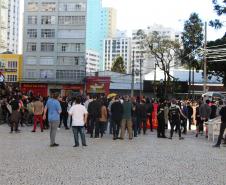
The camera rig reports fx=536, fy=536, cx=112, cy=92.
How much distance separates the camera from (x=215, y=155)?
54.3ft

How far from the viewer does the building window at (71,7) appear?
99.9 m

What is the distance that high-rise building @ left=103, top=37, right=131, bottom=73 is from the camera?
13275 centimetres

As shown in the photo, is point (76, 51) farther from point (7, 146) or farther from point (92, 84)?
point (7, 146)

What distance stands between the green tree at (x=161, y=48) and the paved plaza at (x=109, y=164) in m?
49.8

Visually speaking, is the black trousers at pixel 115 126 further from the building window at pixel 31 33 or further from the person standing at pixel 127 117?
the building window at pixel 31 33

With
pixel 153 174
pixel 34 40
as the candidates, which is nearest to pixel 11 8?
pixel 34 40

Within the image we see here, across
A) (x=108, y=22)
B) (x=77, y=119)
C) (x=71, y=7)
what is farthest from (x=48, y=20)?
(x=77, y=119)

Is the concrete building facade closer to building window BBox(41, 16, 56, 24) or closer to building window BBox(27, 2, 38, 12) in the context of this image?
building window BBox(41, 16, 56, 24)

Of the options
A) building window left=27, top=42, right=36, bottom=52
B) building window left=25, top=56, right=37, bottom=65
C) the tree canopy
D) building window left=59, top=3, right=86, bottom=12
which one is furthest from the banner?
building window left=27, top=42, right=36, bottom=52

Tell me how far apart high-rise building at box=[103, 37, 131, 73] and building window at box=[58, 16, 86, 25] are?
31145 mm

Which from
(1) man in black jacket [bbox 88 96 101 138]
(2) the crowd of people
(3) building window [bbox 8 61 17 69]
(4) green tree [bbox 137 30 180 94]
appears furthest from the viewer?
(3) building window [bbox 8 61 17 69]

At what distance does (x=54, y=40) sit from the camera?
10175 cm

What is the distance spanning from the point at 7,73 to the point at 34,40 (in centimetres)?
817

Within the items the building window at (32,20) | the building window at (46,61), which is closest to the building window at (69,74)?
the building window at (46,61)
